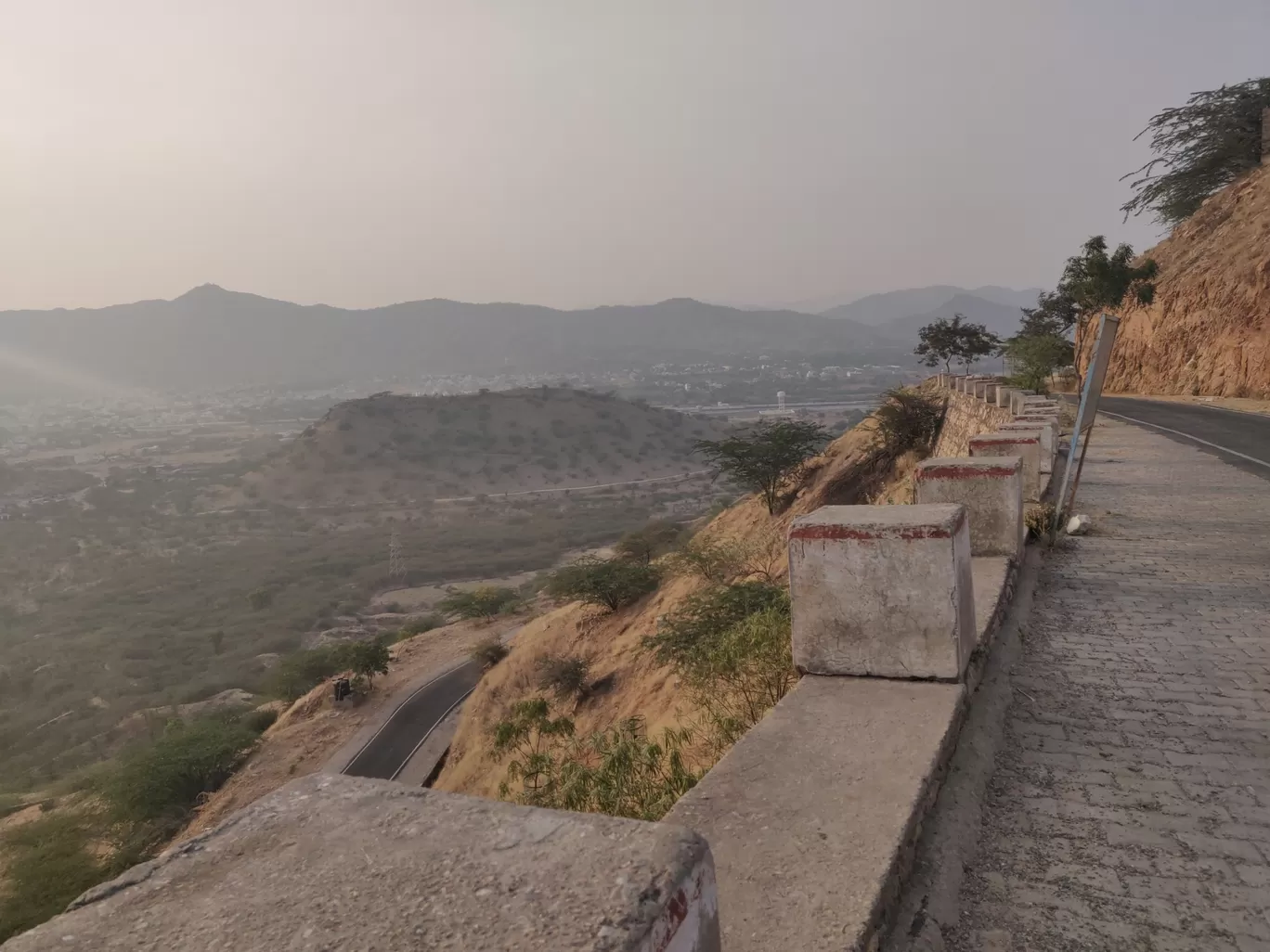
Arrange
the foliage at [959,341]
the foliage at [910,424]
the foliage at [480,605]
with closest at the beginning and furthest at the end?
1. the foliage at [910,424]
2. the foliage at [959,341]
3. the foliage at [480,605]

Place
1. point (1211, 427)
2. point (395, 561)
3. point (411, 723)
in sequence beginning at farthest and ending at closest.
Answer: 1. point (395, 561)
2. point (411, 723)
3. point (1211, 427)

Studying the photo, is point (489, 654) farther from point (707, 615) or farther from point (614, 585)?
point (707, 615)

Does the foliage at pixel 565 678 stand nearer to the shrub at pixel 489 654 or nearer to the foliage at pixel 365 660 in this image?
the shrub at pixel 489 654

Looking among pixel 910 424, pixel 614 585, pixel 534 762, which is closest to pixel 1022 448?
pixel 534 762

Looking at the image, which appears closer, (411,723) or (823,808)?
(823,808)

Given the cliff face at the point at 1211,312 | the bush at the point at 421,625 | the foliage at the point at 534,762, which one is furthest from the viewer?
the bush at the point at 421,625

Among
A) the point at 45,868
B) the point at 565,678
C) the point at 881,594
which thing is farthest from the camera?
the point at 565,678

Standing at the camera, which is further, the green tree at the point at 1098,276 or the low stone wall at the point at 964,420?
the green tree at the point at 1098,276

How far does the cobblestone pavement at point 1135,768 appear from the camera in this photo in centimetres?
228

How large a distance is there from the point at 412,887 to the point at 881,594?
254 cm

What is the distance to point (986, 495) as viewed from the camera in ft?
18.3

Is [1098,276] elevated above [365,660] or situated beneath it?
elevated above

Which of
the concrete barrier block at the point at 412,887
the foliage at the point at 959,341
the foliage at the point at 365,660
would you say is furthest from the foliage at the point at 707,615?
the foliage at the point at 959,341

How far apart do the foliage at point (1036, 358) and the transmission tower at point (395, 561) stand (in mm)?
36606
